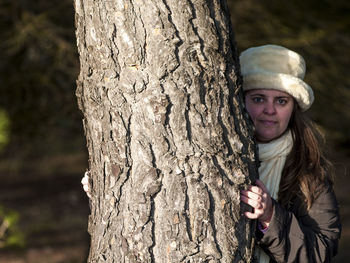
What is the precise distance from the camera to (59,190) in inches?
474

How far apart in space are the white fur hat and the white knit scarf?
26cm

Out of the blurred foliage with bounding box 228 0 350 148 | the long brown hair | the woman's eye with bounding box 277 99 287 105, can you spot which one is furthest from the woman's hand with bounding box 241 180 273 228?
the blurred foliage with bounding box 228 0 350 148

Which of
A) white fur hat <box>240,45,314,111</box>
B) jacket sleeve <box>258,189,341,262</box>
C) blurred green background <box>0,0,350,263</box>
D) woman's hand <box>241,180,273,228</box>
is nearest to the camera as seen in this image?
woman's hand <box>241,180,273,228</box>

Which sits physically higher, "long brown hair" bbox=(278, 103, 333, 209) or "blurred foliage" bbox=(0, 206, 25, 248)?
"long brown hair" bbox=(278, 103, 333, 209)

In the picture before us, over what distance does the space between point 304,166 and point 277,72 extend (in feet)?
1.58

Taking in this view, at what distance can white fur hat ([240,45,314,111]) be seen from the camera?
104 inches

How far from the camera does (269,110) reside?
265cm

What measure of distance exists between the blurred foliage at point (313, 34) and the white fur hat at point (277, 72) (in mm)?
4458

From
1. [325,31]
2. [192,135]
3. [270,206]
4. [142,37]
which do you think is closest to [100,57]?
[142,37]

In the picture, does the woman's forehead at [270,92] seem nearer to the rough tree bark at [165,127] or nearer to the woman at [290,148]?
the woman at [290,148]

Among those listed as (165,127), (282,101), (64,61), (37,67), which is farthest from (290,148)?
(37,67)

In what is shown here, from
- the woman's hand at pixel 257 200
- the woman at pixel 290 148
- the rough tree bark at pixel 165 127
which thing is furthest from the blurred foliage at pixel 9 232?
the woman's hand at pixel 257 200

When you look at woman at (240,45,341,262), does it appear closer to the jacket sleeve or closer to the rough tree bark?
the jacket sleeve

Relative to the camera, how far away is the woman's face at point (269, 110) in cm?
268
